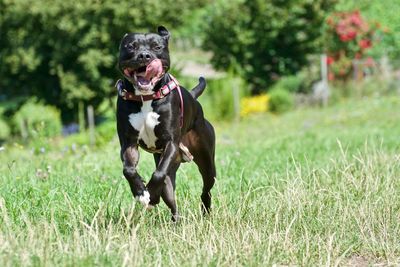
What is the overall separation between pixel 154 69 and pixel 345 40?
21.9 meters

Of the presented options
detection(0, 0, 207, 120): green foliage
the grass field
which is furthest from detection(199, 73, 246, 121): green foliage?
the grass field

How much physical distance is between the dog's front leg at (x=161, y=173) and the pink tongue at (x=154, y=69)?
46cm

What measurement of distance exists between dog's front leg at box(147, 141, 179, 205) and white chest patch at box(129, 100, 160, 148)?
5.7 inches

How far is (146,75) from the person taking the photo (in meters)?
4.95

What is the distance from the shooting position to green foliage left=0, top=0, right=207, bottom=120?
2172 cm

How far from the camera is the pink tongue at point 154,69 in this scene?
16.2ft

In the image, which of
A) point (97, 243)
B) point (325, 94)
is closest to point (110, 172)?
point (97, 243)

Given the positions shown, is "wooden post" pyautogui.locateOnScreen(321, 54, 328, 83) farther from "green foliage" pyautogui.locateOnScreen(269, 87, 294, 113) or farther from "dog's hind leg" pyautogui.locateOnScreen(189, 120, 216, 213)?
"dog's hind leg" pyautogui.locateOnScreen(189, 120, 216, 213)

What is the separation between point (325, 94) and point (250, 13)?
3780 millimetres

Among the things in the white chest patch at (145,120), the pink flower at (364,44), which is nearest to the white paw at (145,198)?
the white chest patch at (145,120)

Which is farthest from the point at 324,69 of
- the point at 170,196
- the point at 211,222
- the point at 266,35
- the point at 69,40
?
the point at 211,222

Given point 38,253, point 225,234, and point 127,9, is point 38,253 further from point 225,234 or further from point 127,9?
point 127,9

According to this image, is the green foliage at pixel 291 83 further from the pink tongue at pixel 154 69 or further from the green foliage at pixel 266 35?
the pink tongue at pixel 154 69

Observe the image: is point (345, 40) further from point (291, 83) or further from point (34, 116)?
point (34, 116)
